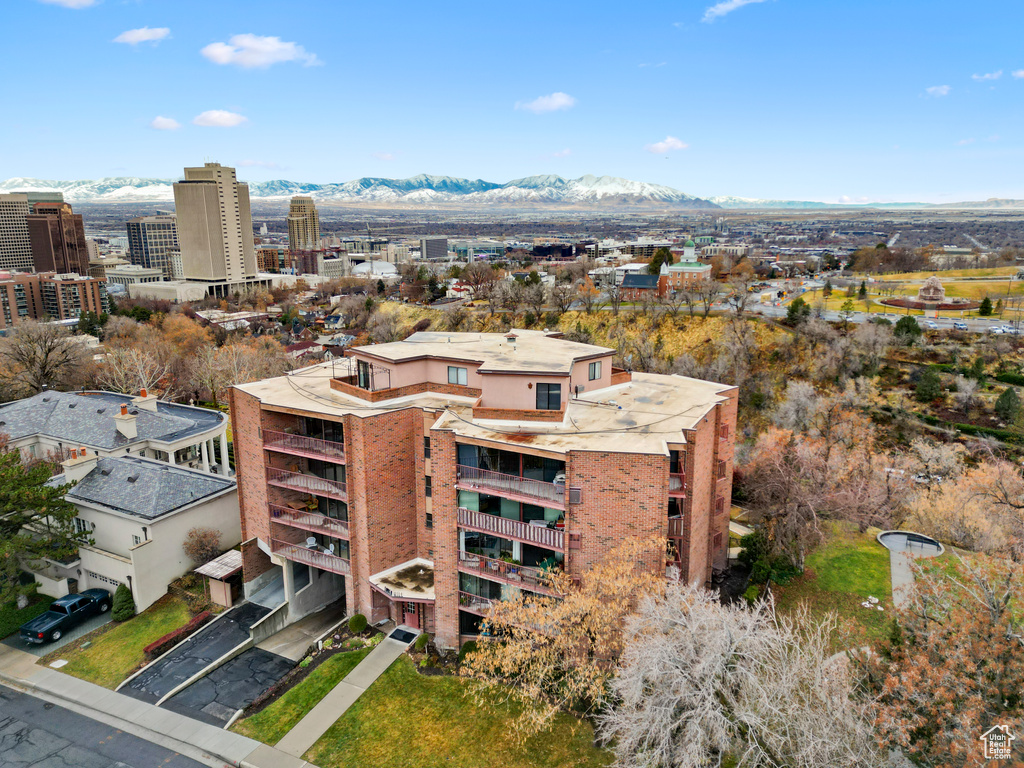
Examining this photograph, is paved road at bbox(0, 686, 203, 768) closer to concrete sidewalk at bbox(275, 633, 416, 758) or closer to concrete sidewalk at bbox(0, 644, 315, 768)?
concrete sidewalk at bbox(0, 644, 315, 768)

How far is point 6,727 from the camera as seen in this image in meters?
28.2

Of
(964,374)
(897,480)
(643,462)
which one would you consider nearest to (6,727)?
(643,462)

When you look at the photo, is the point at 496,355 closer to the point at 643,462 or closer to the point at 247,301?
the point at 643,462

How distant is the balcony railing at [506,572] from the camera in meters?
28.4

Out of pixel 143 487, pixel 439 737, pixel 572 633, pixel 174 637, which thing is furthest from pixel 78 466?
pixel 572 633

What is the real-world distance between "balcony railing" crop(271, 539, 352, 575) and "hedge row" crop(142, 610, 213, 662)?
5.73 meters

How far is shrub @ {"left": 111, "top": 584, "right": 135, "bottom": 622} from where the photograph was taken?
35.7 metres

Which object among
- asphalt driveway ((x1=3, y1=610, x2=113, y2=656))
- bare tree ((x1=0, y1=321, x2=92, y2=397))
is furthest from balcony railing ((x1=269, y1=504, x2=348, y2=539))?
bare tree ((x1=0, y1=321, x2=92, y2=397))

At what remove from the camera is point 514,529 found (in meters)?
28.7

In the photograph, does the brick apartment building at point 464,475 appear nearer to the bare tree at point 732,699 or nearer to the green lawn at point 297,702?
the green lawn at point 297,702

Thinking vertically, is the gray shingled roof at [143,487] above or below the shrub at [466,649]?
above

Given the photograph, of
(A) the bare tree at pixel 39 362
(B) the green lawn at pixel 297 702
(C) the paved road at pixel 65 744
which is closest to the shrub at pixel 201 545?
(C) the paved road at pixel 65 744

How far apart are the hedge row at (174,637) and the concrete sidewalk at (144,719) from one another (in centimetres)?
249

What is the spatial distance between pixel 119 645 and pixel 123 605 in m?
2.77
